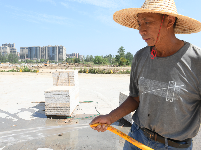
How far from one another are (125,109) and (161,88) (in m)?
0.49

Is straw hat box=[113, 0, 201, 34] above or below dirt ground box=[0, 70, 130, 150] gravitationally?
above

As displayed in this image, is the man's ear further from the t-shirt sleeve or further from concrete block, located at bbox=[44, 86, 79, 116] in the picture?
concrete block, located at bbox=[44, 86, 79, 116]

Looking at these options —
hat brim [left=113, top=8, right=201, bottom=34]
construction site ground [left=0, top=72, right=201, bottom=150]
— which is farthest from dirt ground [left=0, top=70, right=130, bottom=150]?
hat brim [left=113, top=8, right=201, bottom=34]

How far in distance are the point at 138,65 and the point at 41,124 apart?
381 centimetres

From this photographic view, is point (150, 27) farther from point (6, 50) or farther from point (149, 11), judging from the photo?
point (6, 50)

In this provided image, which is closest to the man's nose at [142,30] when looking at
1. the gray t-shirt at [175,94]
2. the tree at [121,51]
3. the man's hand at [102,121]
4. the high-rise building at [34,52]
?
the gray t-shirt at [175,94]

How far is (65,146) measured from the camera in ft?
11.5

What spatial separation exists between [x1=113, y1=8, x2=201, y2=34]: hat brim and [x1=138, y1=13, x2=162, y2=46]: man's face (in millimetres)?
62

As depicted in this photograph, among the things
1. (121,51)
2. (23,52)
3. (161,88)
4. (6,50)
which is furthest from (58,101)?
(6,50)

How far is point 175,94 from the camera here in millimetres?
1289

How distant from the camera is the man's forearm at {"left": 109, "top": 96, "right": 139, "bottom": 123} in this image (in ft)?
5.54

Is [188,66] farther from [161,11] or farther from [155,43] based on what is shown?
[161,11]

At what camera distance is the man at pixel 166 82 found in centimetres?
127

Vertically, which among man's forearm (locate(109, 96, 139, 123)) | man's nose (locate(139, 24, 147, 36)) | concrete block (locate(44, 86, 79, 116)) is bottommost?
concrete block (locate(44, 86, 79, 116))
